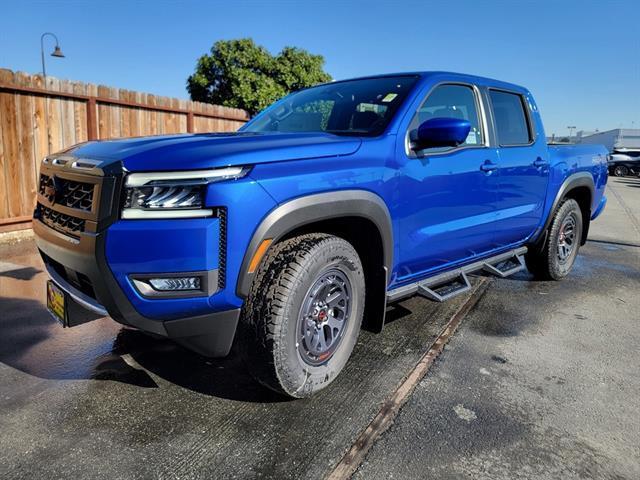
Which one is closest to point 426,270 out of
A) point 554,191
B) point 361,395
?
point 361,395

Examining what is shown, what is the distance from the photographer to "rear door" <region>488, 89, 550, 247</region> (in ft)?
13.1

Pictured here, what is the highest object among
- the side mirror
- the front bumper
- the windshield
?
the windshield

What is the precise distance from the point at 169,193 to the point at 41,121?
18.0 feet

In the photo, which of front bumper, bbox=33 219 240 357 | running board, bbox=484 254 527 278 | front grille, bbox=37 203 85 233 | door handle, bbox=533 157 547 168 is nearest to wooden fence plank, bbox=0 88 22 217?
front grille, bbox=37 203 85 233

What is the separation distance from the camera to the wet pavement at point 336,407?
2197mm

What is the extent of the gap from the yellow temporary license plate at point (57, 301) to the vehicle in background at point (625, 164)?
31172 millimetres

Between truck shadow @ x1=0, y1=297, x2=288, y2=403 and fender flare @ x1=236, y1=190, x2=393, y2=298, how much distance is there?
0.93 m

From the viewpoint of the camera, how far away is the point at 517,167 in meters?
4.09

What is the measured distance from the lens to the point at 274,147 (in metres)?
2.37

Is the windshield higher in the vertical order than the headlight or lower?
higher

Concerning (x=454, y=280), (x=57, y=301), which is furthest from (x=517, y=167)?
(x=57, y=301)

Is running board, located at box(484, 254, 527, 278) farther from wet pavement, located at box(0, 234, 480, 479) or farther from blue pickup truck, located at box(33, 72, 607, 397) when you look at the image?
wet pavement, located at box(0, 234, 480, 479)

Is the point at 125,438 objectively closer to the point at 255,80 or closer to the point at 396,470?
the point at 396,470

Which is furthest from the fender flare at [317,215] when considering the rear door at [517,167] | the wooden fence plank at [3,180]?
the wooden fence plank at [3,180]
